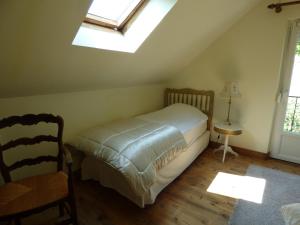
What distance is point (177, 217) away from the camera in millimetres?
1756

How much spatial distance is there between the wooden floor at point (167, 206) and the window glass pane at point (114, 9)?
1.73 metres

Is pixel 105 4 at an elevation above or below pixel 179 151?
above

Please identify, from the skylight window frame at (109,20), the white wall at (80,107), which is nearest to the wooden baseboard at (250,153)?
the white wall at (80,107)

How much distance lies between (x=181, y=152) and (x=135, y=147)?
0.72 meters

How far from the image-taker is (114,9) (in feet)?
5.93

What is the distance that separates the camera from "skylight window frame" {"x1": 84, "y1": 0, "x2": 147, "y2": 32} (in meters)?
1.68

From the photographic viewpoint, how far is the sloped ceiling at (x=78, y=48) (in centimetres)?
113

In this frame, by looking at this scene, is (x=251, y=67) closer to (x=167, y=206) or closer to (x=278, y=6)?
(x=278, y=6)

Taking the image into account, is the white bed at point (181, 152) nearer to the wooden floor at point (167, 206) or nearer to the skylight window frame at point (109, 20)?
the wooden floor at point (167, 206)

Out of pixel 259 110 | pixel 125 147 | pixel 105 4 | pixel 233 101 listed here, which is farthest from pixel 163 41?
pixel 259 110

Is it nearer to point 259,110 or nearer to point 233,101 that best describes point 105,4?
point 233,101

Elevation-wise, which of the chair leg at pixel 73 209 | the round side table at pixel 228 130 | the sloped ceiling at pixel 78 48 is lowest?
the chair leg at pixel 73 209

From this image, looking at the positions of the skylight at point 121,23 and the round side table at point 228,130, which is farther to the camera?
the round side table at point 228,130

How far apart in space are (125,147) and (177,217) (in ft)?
2.52
